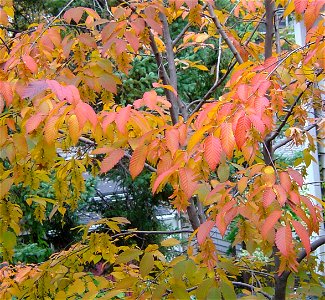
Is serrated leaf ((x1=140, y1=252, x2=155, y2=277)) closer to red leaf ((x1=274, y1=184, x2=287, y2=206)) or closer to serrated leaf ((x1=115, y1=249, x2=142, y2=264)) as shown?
serrated leaf ((x1=115, y1=249, x2=142, y2=264))

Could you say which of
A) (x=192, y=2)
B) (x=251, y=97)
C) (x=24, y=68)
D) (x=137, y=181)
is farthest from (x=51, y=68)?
(x=137, y=181)

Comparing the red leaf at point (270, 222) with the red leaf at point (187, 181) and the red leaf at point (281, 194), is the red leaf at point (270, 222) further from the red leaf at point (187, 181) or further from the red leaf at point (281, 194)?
the red leaf at point (187, 181)

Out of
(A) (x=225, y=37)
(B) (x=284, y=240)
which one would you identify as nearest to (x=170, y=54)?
(A) (x=225, y=37)

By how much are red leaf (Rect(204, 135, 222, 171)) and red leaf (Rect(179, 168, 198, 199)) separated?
12 centimetres

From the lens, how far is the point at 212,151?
1.04 m

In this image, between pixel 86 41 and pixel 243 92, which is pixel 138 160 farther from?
pixel 86 41

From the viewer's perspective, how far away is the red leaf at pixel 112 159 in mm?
1276

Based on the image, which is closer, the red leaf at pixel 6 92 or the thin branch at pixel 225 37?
the red leaf at pixel 6 92

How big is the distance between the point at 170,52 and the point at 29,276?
120 cm

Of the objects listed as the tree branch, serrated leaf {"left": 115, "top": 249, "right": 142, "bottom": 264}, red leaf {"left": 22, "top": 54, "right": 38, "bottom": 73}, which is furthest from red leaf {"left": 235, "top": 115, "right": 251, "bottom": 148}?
the tree branch

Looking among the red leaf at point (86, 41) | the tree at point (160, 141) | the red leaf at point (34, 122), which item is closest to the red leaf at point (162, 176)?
the tree at point (160, 141)

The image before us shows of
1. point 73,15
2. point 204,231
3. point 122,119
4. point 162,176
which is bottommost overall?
point 204,231

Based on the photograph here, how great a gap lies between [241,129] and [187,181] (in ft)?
0.70

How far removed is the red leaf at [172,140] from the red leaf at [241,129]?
0.23 meters
